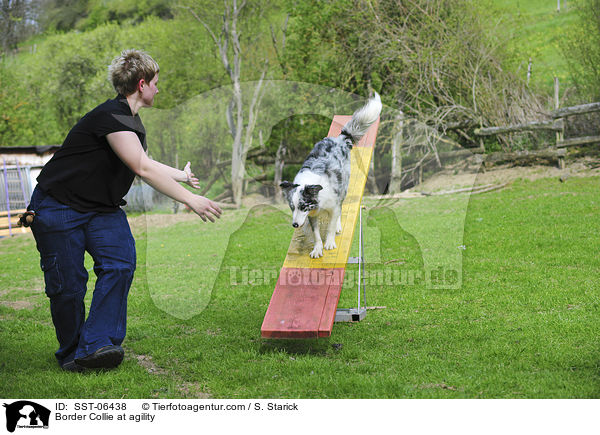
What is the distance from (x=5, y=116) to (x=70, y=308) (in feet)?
102

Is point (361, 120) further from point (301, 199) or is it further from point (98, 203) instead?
point (98, 203)

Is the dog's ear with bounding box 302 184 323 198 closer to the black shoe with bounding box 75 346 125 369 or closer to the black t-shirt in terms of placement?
the black t-shirt

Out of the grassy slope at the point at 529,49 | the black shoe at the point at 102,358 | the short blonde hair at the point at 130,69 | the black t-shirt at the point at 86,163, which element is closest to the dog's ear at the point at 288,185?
the black t-shirt at the point at 86,163

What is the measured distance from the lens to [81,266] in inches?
177

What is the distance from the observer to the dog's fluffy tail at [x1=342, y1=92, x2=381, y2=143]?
594 cm

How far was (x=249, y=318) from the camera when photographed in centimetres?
673

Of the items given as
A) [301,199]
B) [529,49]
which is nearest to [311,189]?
[301,199]

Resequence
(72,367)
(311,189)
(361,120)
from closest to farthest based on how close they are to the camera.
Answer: (72,367)
(311,189)
(361,120)

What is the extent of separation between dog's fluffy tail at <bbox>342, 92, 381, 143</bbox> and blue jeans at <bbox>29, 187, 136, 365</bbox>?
259cm

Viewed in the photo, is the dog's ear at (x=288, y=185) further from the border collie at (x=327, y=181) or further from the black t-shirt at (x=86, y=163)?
the black t-shirt at (x=86, y=163)

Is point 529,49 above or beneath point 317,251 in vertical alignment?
above

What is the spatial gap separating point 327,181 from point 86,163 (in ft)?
7.19
